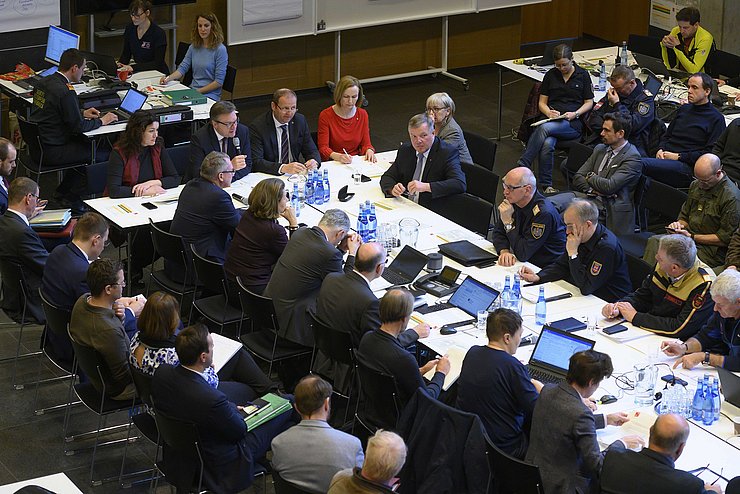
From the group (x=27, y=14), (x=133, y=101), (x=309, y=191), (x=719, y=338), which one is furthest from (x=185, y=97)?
(x=719, y=338)

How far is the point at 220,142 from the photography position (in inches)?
342

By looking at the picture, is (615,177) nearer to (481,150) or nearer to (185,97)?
(481,150)

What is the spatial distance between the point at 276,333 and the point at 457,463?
6.06 ft

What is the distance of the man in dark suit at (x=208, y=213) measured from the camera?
7.65m

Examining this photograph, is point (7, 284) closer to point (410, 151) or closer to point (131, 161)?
point (131, 161)

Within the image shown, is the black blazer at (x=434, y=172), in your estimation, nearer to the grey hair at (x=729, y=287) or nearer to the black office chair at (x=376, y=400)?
the black office chair at (x=376, y=400)

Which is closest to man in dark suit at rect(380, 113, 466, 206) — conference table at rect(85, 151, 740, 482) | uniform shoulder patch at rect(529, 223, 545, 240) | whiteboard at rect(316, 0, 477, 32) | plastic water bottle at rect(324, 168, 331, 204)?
conference table at rect(85, 151, 740, 482)

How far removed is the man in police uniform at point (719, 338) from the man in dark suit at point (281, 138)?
3.67m

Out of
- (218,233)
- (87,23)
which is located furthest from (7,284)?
(87,23)

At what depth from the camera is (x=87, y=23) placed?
468 inches

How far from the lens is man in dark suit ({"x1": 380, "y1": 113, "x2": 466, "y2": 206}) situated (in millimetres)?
8273

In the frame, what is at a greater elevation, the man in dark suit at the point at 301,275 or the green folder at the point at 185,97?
the green folder at the point at 185,97

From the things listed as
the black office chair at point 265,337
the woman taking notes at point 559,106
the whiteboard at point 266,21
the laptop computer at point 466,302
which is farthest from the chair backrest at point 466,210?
the whiteboard at point 266,21

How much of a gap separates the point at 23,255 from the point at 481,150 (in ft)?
12.7
